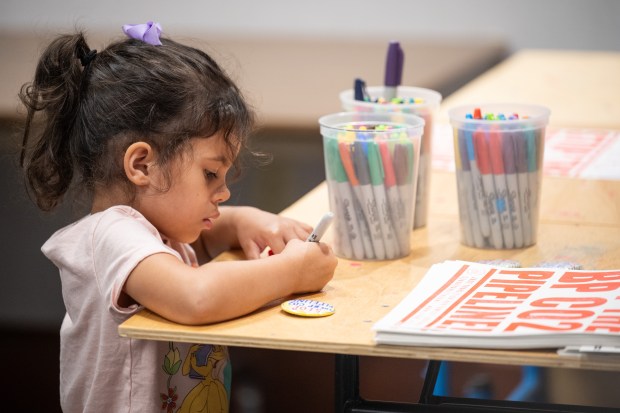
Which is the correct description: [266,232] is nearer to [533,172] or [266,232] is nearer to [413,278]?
[413,278]

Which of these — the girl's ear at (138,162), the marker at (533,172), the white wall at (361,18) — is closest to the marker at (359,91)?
the marker at (533,172)

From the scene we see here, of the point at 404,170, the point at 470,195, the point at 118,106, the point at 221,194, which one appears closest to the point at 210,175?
the point at 221,194

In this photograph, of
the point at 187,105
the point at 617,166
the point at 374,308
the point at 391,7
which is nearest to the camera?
the point at 374,308

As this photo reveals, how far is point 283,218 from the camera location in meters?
1.26

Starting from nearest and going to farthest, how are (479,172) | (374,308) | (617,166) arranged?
(374,308)
(479,172)
(617,166)

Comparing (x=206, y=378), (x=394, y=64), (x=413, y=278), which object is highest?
(x=394, y=64)

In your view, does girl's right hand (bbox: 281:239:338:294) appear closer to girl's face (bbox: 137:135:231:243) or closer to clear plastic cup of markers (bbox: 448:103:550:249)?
girl's face (bbox: 137:135:231:243)

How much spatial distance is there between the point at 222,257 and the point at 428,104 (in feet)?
1.12

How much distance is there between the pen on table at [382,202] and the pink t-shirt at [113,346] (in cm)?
24

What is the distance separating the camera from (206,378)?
110cm

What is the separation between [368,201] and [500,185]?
0.55 ft

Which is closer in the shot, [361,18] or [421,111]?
[421,111]

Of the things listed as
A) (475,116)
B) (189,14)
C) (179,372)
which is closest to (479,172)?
(475,116)

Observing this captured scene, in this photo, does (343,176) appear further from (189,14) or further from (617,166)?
(189,14)
